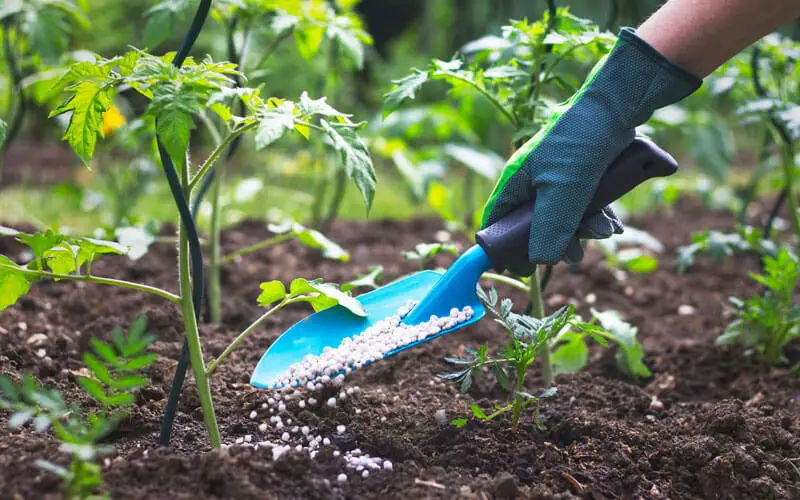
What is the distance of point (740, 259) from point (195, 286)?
8.61ft

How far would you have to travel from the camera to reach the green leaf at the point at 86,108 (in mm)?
1342

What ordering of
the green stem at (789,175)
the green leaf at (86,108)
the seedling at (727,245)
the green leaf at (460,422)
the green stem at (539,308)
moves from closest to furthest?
the green leaf at (86,108)
the green leaf at (460,422)
the green stem at (539,308)
the seedling at (727,245)
the green stem at (789,175)

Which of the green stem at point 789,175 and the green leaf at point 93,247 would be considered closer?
the green leaf at point 93,247

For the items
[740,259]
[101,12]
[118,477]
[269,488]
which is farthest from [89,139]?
[101,12]

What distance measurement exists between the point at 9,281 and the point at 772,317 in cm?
187

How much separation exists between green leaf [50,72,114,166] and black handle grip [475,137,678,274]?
77 centimetres

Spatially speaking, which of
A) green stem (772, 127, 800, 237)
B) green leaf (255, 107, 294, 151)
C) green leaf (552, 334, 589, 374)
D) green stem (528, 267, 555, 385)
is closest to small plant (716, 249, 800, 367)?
green stem (772, 127, 800, 237)

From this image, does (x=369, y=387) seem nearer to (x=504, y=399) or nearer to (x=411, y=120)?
(x=504, y=399)

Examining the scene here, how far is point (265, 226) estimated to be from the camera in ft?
11.4

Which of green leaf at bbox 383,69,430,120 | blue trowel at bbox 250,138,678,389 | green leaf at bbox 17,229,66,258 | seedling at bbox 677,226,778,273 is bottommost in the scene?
seedling at bbox 677,226,778,273

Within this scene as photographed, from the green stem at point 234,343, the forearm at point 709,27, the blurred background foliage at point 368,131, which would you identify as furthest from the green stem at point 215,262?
the forearm at point 709,27

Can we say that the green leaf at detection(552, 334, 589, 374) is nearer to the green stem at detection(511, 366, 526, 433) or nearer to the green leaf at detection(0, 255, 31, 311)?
the green stem at detection(511, 366, 526, 433)

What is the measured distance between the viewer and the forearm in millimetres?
1434

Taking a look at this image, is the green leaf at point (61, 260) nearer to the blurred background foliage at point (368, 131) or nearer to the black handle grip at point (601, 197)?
the blurred background foliage at point (368, 131)
